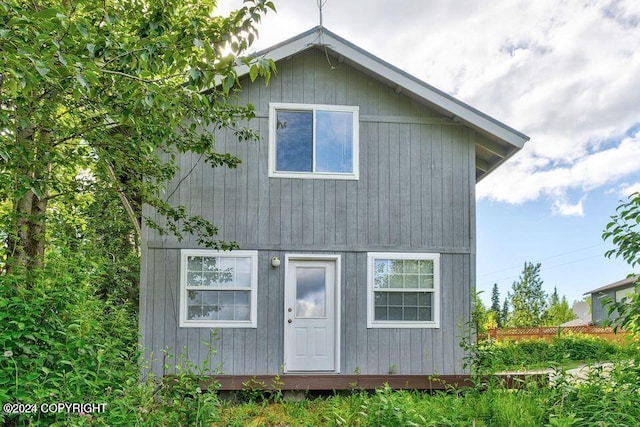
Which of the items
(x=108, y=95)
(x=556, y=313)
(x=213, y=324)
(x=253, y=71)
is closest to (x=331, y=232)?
(x=213, y=324)

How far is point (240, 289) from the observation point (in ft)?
26.5

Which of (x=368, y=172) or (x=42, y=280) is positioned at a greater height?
(x=368, y=172)

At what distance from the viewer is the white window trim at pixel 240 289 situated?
7.93 meters

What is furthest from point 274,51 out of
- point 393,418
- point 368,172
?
point 393,418

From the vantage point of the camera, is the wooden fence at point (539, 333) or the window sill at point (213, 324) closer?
the window sill at point (213, 324)

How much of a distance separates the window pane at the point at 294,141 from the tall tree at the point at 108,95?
0.69 meters

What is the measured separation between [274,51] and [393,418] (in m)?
5.70

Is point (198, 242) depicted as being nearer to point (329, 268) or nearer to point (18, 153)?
point (329, 268)

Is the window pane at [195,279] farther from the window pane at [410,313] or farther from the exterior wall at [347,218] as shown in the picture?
the window pane at [410,313]

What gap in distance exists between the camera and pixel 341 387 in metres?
7.38

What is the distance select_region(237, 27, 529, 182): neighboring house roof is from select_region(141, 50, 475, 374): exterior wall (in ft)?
0.63

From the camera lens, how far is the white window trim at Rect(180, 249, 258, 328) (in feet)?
26.0

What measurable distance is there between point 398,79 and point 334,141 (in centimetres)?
140

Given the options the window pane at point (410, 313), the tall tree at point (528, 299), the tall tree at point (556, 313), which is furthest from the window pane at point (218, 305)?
the tall tree at point (556, 313)
